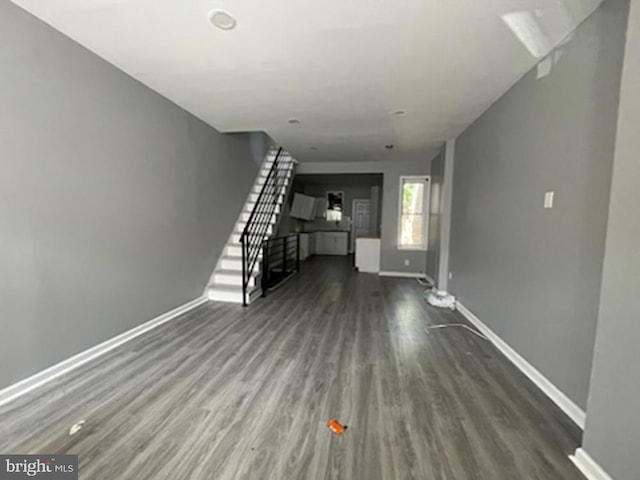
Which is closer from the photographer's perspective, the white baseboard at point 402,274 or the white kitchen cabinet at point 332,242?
the white baseboard at point 402,274

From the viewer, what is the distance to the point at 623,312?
128cm

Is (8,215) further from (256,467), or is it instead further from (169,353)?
(256,467)

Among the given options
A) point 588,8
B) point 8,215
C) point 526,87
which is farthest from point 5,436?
point 526,87

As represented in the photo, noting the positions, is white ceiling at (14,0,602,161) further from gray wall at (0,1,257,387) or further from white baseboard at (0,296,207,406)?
white baseboard at (0,296,207,406)

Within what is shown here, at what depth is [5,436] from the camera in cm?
160

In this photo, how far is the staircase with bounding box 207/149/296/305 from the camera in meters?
4.30

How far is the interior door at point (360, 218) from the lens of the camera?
1064 centimetres

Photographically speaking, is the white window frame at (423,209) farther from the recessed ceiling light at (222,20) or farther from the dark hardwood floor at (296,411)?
the recessed ceiling light at (222,20)

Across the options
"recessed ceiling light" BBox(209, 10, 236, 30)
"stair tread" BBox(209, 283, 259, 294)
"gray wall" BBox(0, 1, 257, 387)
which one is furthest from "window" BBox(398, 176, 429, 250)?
"recessed ceiling light" BBox(209, 10, 236, 30)

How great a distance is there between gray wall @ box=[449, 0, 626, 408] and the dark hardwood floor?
40 centimetres

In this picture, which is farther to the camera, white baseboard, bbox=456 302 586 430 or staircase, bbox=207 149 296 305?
staircase, bbox=207 149 296 305

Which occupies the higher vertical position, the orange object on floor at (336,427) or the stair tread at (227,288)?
the stair tread at (227,288)

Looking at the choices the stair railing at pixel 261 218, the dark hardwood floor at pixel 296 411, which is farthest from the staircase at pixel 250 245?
the dark hardwood floor at pixel 296 411
